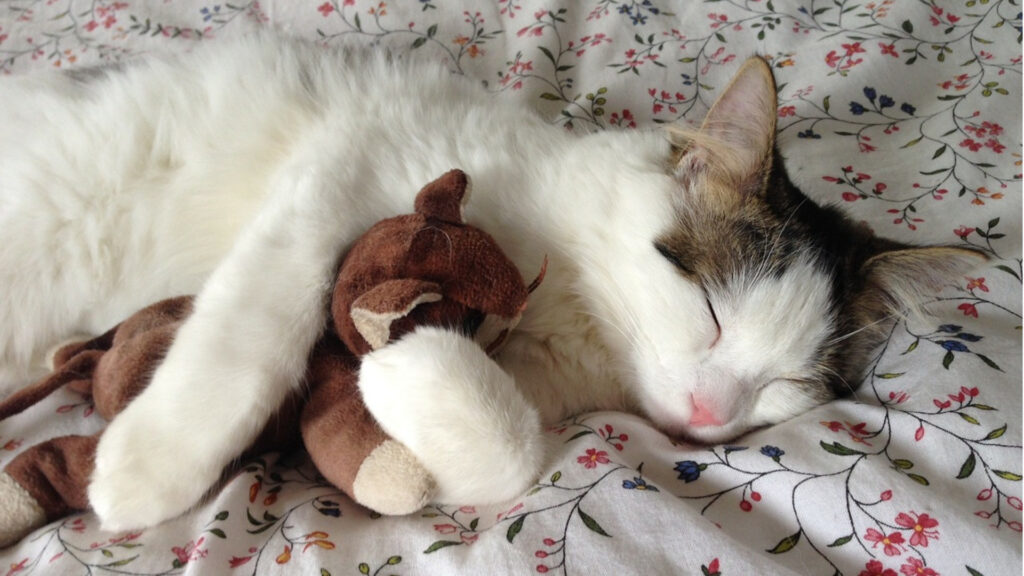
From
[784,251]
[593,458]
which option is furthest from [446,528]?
[784,251]

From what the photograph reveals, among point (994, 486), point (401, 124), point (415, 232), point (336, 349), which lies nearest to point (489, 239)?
point (415, 232)

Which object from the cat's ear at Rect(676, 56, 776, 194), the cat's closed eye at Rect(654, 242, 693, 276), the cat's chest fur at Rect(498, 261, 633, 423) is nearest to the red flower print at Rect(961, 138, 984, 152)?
the cat's ear at Rect(676, 56, 776, 194)

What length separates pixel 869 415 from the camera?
3.30ft

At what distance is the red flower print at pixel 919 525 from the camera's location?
0.78 m

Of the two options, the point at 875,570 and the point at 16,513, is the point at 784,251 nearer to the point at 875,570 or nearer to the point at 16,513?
the point at 875,570

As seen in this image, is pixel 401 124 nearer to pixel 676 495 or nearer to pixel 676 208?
pixel 676 208

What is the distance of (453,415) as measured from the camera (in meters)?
0.80

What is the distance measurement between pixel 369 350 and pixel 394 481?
0.20 m

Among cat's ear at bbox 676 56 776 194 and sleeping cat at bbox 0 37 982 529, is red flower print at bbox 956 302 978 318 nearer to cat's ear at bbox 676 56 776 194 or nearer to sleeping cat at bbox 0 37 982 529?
sleeping cat at bbox 0 37 982 529

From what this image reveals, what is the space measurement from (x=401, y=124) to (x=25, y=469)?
796 millimetres

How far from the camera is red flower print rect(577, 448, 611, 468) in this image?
87 centimetres

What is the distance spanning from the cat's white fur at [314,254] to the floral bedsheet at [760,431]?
79 mm

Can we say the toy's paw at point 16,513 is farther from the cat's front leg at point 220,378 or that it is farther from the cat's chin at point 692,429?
the cat's chin at point 692,429

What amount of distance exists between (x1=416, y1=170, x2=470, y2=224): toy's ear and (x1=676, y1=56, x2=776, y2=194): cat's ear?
0.42 meters
